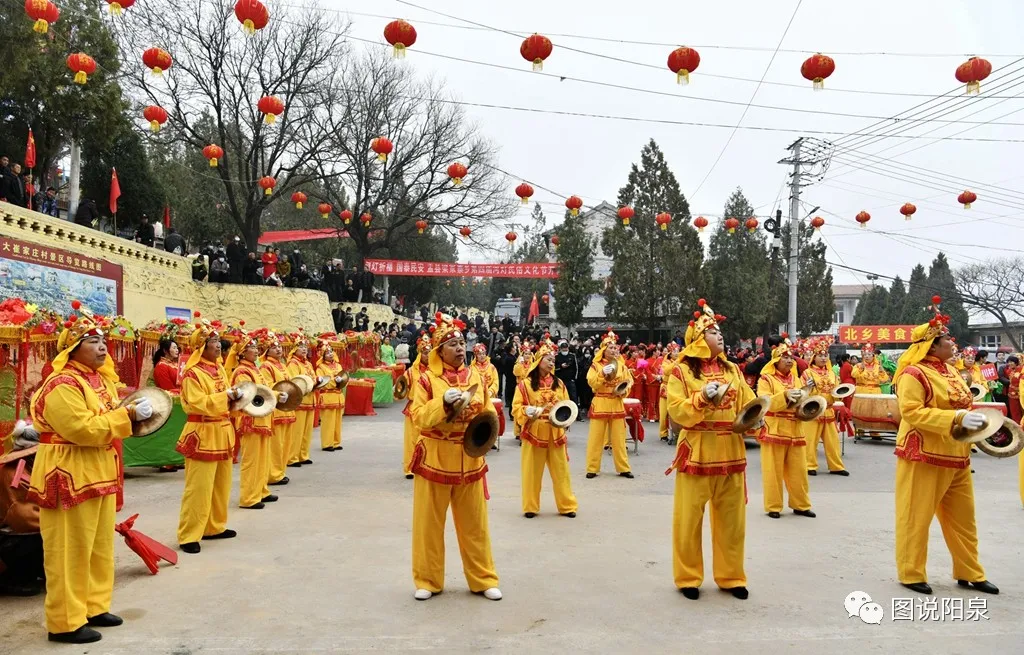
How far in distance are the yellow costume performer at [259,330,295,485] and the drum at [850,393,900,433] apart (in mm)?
10270

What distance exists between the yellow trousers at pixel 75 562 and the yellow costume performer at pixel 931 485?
216 inches

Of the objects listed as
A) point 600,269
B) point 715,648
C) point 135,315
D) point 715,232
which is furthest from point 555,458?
point 715,232

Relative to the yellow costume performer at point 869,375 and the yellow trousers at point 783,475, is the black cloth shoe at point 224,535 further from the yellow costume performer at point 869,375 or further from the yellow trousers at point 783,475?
the yellow costume performer at point 869,375

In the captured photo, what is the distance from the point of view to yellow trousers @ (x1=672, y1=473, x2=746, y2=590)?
16.1 feet

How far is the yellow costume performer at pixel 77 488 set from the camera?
4.11 m

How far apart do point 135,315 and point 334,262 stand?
13.0m

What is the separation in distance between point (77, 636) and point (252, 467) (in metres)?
3.50

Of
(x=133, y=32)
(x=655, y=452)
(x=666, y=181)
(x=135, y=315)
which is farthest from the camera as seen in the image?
(x=666, y=181)

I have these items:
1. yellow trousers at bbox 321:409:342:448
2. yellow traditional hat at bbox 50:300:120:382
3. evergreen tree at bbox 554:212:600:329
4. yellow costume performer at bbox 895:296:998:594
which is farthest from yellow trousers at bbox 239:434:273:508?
evergreen tree at bbox 554:212:600:329

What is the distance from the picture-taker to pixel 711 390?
188 inches

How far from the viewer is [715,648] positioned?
407cm

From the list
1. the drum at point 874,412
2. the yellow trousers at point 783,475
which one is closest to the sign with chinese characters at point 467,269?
the drum at point 874,412

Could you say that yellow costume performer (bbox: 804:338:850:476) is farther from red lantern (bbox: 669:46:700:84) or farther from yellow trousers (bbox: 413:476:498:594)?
yellow trousers (bbox: 413:476:498:594)

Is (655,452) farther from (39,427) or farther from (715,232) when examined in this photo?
(715,232)
